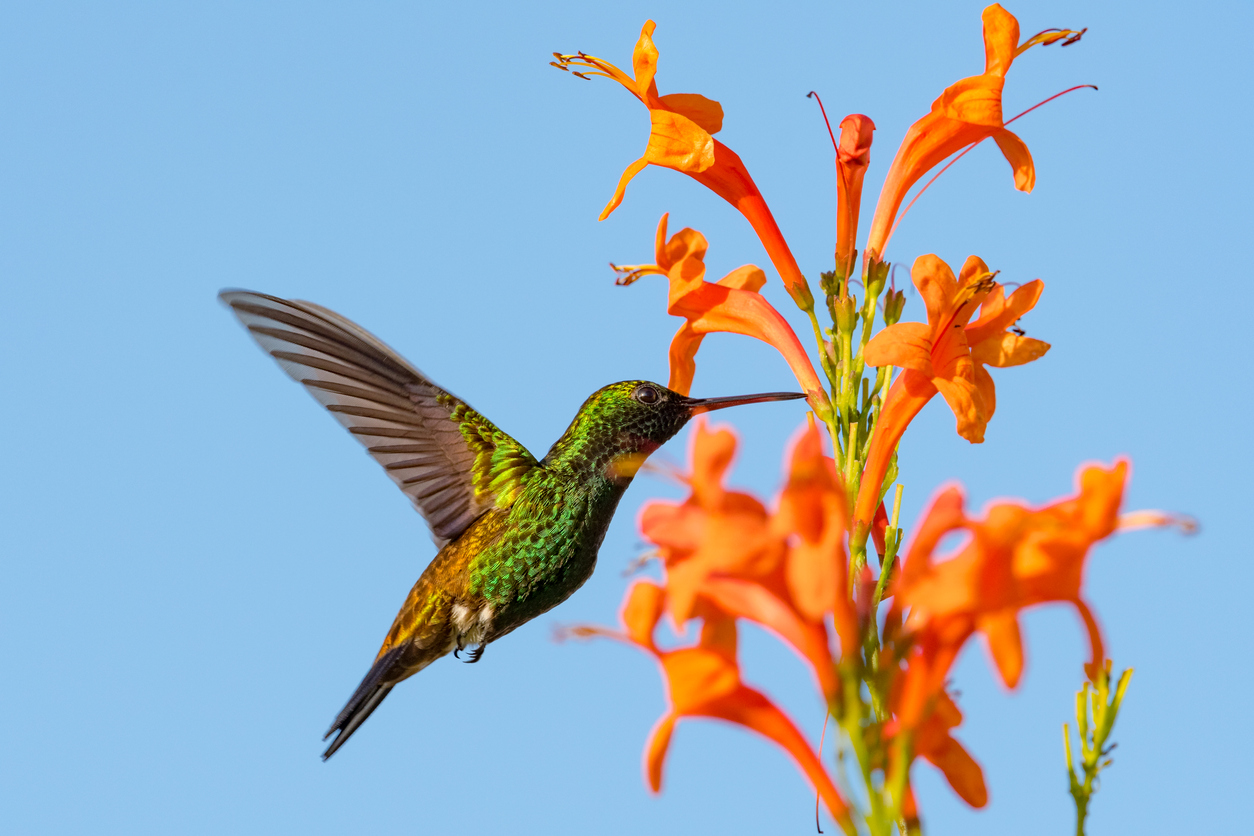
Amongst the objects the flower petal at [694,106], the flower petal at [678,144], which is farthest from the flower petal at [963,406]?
the flower petal at [694,106]

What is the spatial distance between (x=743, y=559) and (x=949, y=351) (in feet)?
5.55

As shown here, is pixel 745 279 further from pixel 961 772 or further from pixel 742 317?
pixel 961 772

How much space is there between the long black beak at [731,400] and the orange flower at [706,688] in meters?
1.73

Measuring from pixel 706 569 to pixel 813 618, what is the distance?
22 centimetres

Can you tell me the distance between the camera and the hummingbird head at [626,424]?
5.00 meters

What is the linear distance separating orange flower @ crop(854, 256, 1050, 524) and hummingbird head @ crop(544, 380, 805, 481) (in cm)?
128

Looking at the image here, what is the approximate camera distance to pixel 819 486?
2.26 m

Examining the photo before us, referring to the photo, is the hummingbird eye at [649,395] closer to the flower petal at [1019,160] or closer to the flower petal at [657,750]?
the flower petal at [1019,160]

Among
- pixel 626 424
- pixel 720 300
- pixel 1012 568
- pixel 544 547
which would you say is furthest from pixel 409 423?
pixel 1012 568

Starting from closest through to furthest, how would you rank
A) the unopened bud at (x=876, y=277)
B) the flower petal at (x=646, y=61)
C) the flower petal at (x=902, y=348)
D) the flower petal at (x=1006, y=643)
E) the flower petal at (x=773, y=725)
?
1. the flower petal at (x=1006, y=643)
2. the flower petal at (x=773, y=725)
3. the flower petal at (x=902, y=348)
4. the unopened bud at (x=876, y=277)
5. the flower petal at (x=646, y=61)

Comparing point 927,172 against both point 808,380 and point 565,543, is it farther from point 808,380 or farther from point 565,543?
point 565,543

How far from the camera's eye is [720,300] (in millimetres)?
4035

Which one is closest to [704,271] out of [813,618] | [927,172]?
[927,172]

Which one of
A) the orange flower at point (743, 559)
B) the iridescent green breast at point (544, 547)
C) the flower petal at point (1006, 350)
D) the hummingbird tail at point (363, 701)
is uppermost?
Result: the flower petal at point (1006, 350)
